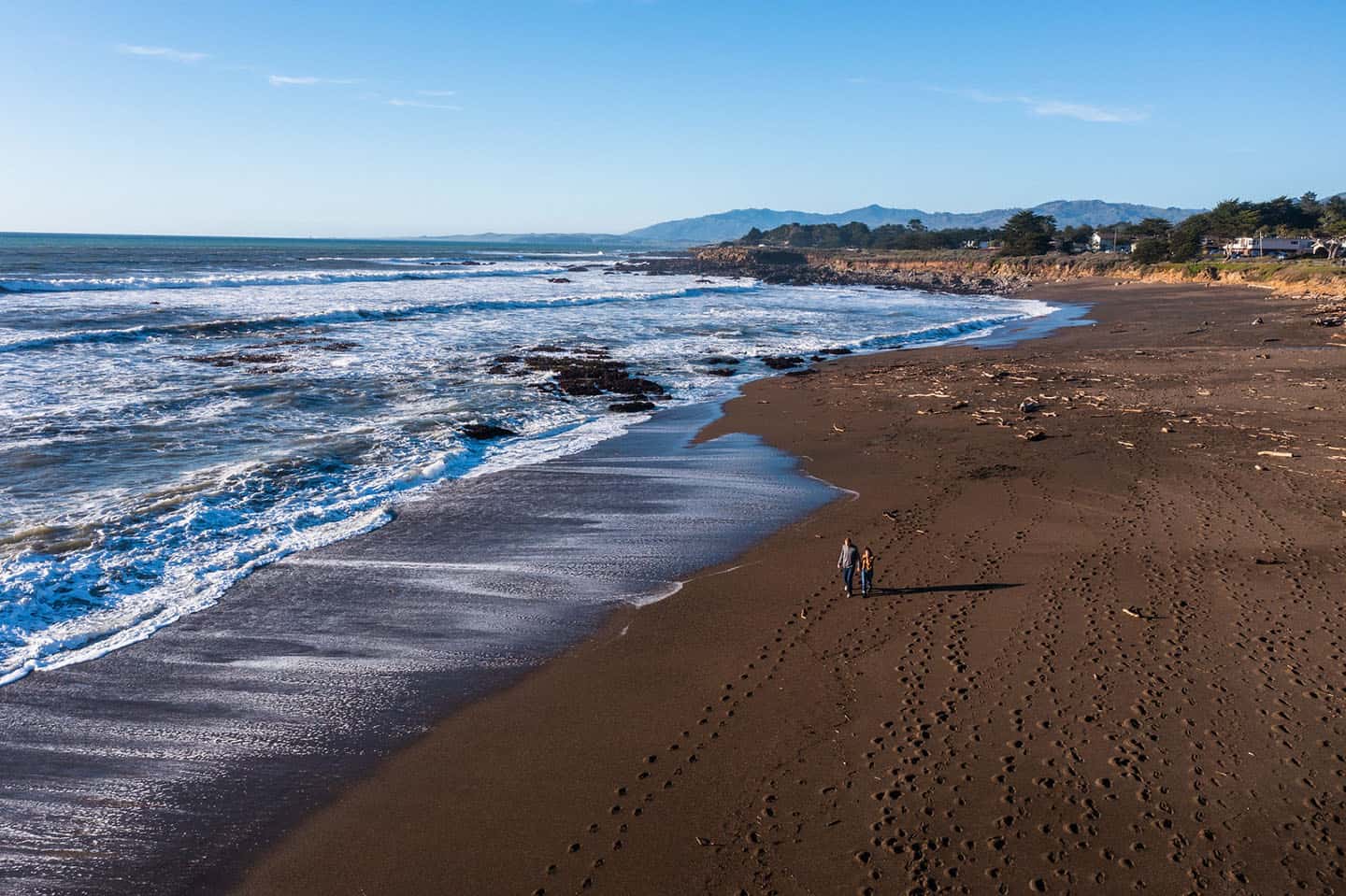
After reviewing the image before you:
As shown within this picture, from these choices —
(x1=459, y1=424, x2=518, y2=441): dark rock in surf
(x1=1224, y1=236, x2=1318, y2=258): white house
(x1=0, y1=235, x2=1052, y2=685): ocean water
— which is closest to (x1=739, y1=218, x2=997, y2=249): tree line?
(x1=1224, y1=236, x2=1318, y2=258): white house

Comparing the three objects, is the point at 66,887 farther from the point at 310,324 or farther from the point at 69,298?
the point at 69,298

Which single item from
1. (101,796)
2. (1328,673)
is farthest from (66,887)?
(1328,673)

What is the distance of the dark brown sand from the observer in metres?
5.62

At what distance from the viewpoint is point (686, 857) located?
5676 mm

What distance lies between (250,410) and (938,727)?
1851 cm

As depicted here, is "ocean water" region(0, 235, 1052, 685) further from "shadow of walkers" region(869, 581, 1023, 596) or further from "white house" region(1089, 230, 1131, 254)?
"white house" region(1089, 230, 1131, 254)

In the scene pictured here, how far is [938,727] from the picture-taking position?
7133mm

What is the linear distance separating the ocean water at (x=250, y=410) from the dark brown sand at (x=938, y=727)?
5095 mm

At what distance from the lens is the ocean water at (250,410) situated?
412 inches

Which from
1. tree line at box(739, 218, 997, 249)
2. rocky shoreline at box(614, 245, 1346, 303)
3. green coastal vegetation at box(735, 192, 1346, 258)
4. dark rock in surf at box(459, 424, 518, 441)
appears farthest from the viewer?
tree line at box(739, 218, 997, 249)

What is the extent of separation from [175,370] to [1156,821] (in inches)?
1075

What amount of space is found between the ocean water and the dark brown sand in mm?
5095

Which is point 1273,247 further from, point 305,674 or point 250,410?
point 305,674

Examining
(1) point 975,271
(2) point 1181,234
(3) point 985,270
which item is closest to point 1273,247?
(2) point 1181,234
